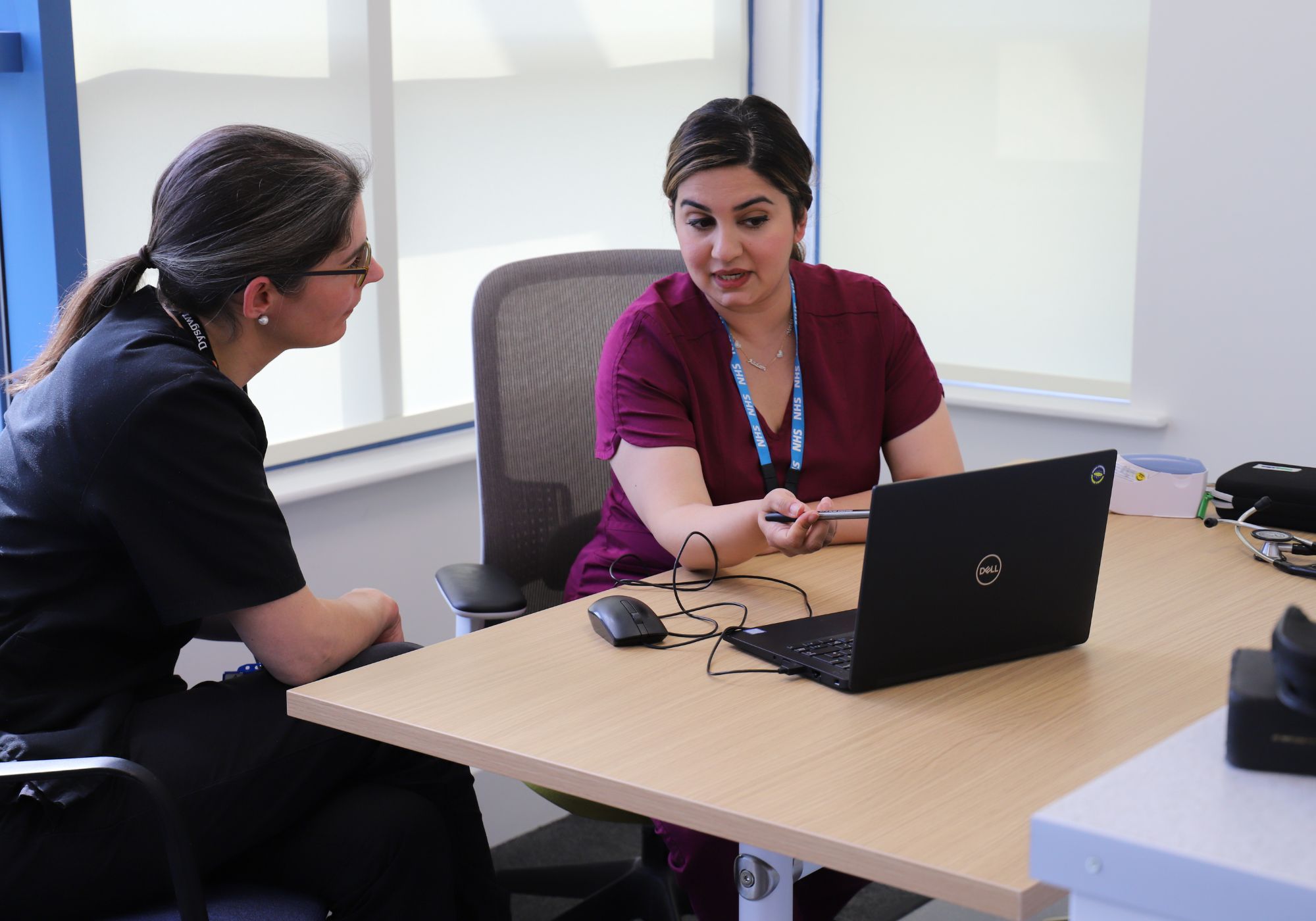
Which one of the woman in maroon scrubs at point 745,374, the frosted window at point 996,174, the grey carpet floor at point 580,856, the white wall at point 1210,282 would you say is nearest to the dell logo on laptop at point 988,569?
the woman in maroon scrubs at point 745,374

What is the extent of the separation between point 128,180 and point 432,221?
0.71 m

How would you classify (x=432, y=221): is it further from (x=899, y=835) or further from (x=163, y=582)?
(x=899, y=835)

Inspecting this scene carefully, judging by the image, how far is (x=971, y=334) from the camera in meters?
3.51

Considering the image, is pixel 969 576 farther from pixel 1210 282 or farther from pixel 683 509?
pixel 1210 282

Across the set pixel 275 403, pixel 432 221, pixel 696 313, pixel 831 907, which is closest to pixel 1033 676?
pixel 831 907

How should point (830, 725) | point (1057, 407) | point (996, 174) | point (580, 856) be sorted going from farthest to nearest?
point (996, 174) < point (1057, 407) < point (580, 856) < point (830, 725)

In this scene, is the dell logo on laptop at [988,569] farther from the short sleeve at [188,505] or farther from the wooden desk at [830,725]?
the short sleeve at [188,505]

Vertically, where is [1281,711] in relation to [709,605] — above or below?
above

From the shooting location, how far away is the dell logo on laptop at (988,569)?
1.42 meters

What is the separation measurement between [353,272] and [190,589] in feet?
1.55

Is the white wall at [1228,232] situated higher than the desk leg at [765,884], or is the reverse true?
the white wall at [1228,232]

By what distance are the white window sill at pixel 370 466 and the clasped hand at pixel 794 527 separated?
102 centimetres

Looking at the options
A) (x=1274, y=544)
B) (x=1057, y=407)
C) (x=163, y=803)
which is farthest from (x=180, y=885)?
(x=1057, y=407)

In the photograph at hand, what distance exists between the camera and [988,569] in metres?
1.43
